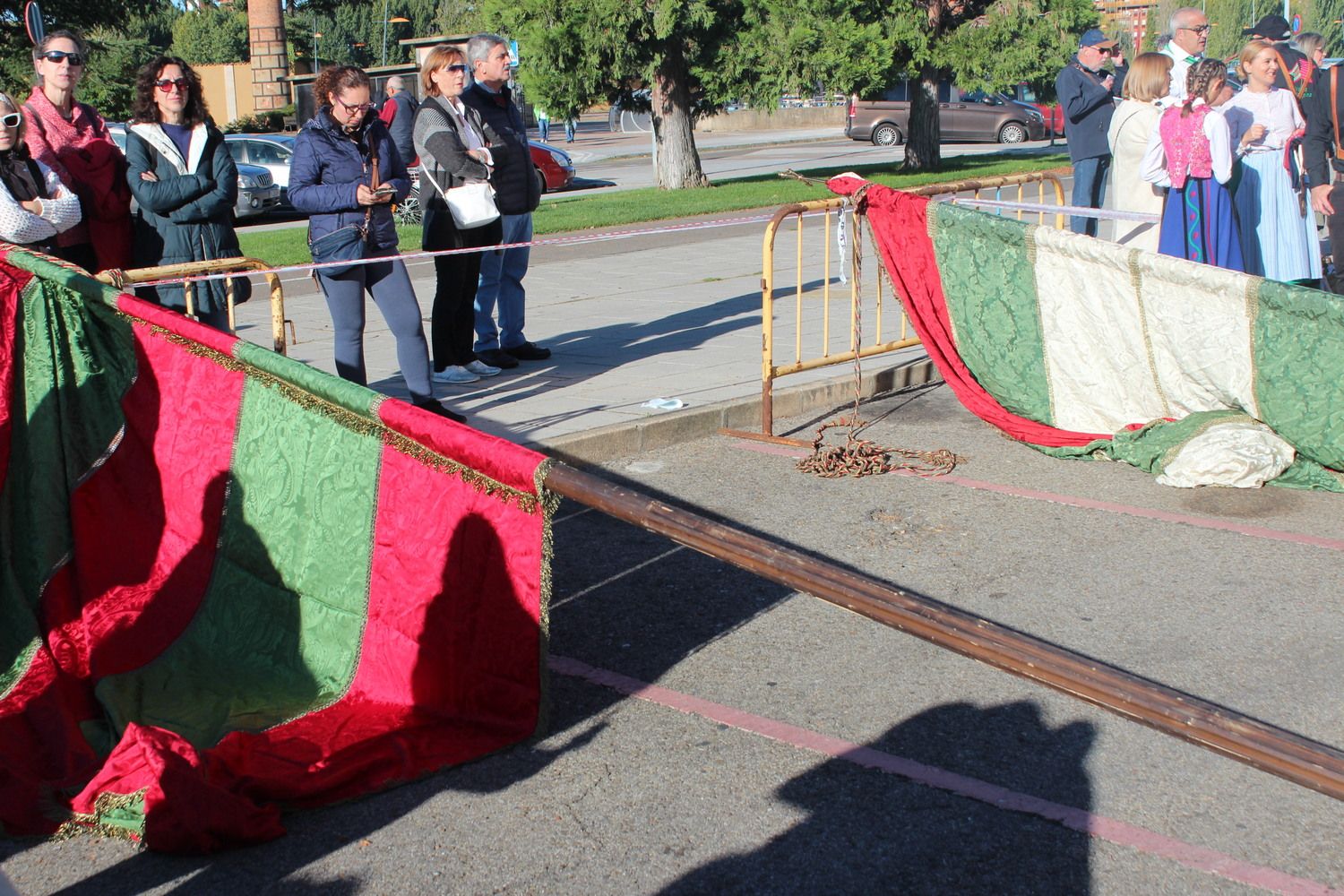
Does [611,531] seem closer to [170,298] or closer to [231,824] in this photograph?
[170,298]

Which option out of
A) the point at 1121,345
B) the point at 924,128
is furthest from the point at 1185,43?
the point at 924,128

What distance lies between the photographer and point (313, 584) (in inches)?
170

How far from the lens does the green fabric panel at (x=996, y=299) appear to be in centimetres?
726

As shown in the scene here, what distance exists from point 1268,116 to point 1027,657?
9000mm

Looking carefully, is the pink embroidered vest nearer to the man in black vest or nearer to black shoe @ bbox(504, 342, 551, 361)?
black shoe @ bbox(504, 342, 551, 361)

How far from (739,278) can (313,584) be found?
921cm

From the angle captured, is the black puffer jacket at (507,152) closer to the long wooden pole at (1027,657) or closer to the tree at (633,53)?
the long wooden pole at (1027,657)

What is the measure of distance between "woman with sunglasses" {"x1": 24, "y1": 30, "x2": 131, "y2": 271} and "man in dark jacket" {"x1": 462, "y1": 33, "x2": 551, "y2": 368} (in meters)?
2.33

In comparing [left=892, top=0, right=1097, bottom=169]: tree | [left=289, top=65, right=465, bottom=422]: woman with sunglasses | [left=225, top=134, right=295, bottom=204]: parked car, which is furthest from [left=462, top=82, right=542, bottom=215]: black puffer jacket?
[left=892, top=0, right=1097, bottom=169]: tree

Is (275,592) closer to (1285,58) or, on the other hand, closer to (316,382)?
(316,382)

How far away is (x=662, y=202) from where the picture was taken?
2144 centimetres

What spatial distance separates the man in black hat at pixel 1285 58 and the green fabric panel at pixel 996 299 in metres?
4.21

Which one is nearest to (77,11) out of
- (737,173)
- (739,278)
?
(737,173)

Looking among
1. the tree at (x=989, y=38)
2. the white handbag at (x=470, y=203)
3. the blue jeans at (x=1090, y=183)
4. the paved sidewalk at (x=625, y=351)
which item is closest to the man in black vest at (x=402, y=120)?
the white handbag at (x=470, y=203)
